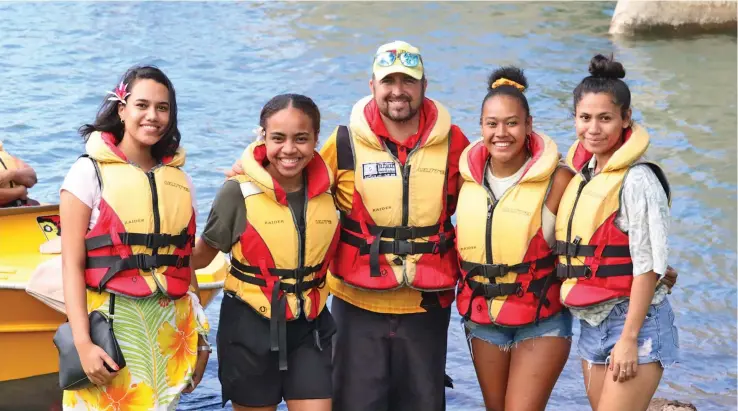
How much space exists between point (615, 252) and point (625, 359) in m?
0.40

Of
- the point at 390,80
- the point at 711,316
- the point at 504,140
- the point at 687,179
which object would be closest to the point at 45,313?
the point at 390,80

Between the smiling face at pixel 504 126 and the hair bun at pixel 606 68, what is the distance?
32 centimetres

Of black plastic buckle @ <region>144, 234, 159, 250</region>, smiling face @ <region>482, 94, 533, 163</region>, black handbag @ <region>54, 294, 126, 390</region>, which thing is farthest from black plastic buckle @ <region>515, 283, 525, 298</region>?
black handbag @ <region>54, 294, 126, 390</region>

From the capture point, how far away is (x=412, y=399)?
436 cm

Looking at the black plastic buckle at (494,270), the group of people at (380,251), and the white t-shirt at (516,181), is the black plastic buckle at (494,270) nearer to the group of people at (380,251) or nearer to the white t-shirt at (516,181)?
the group of people at (380,251)

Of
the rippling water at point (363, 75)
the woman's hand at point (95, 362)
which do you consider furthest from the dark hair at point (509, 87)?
the rippling water at point (363, 75)

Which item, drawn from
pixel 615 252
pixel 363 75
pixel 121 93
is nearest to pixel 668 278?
pixel 615 252

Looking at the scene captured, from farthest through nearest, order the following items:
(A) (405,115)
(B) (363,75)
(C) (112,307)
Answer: (B) (363,75), (A) (405,115), (C) (112,307)

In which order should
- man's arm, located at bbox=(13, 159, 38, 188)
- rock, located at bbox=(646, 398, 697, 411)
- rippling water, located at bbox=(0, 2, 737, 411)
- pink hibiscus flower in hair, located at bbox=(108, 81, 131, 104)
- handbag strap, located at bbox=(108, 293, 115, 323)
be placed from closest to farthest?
handbag strap, located at bbox=(108, 293, 115, 323), pink hibiscus flower in hair, located at bbox=(108, 81, 131, 104), rock, located at bbox=(646, 398, 697, 411), man's arm, located at bbox=(13, 159, 38, 188), rippling water, located at bbox=(0, 2, 737, 411)

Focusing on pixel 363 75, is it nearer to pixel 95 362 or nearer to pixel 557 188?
pixel 557 188

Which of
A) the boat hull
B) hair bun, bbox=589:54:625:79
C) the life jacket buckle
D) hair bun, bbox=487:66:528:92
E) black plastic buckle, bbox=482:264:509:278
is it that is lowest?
the boat hull

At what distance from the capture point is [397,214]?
13.9ft

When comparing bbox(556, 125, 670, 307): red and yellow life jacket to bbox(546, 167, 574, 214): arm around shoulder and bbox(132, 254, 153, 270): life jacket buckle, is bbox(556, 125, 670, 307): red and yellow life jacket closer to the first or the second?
bbox(546, 167, 574, 214): arm around shoulder

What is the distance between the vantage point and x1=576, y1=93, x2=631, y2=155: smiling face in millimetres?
3852
